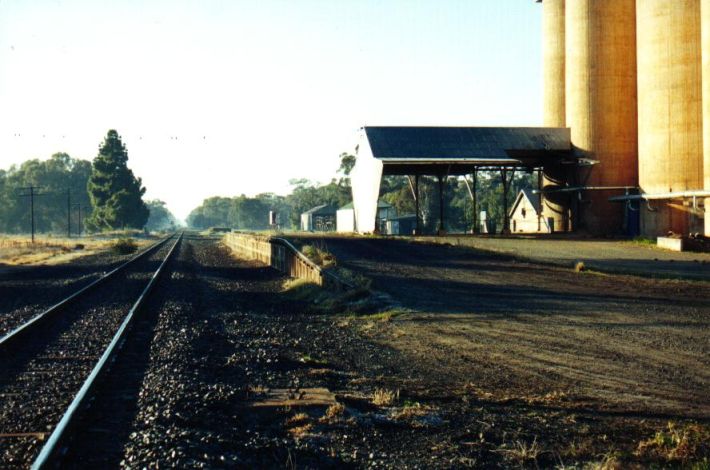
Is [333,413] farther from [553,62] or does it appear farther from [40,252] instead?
[553,62]

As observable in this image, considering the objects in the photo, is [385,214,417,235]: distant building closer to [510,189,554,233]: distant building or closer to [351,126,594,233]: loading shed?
[510,189,554,233]: distant building

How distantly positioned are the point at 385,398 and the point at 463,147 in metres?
46.4

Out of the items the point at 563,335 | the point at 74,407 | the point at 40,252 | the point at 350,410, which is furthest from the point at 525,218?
the point at 74,407

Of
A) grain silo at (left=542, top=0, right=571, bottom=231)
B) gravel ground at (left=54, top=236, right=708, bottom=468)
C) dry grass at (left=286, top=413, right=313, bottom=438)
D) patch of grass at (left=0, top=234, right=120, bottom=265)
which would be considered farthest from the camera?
grain silo at (left=542, top=0, right=571, bottom=231)

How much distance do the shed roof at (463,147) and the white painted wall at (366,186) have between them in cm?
101

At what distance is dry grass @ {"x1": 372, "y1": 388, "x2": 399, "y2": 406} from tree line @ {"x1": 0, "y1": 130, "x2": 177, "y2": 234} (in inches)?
3781

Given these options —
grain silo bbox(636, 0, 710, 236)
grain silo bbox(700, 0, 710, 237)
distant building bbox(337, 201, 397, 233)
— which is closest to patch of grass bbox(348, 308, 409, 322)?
grain silo bbox(700, 0, 710, 237)

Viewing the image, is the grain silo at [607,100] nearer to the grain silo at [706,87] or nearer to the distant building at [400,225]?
the grain silo at [706,87]

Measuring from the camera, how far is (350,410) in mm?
7520

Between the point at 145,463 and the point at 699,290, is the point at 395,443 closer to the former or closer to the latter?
the point at 145,463

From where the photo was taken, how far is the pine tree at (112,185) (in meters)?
113

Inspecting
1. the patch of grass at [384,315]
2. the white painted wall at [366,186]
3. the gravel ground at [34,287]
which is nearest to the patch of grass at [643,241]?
the white painted wall at [366,186]

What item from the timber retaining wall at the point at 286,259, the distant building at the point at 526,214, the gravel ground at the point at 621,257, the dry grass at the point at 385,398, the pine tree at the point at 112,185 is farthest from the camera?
the pine tree at the point at 112,185

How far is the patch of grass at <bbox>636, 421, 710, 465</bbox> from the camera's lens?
18.9 ft
